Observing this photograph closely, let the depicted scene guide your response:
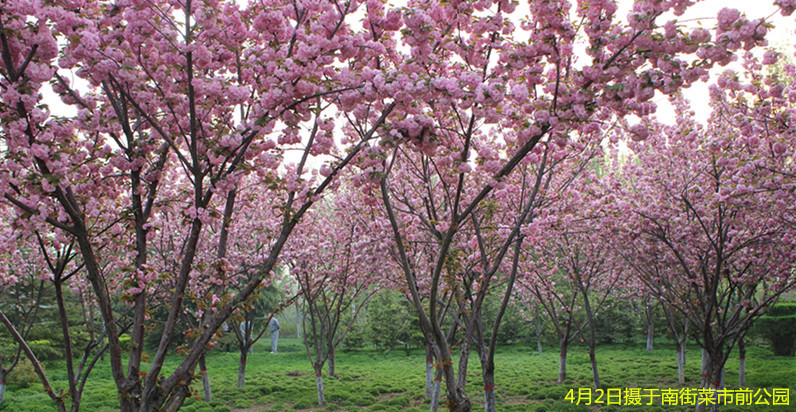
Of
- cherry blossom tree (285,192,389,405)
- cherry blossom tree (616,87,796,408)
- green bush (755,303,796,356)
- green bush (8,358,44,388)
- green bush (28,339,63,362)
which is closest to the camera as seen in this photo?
cherry blossom tree (616,87,796,408)

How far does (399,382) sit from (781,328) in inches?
532

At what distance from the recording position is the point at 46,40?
8.94 ft

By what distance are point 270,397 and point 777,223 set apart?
34.2 feet

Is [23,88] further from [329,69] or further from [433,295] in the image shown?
[433,295]

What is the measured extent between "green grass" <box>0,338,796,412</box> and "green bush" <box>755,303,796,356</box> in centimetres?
62

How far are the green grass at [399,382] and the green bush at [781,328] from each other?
619 millimetres

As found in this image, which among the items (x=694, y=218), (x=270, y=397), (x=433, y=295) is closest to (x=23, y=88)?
(x=433, y=295)

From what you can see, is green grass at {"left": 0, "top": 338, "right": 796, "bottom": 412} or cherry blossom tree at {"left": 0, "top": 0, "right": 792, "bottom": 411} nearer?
cherry blossom tree at {"left": 0, "top": 0, "right": 792, "bottom": 411}

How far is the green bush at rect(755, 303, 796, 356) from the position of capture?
16.8 m

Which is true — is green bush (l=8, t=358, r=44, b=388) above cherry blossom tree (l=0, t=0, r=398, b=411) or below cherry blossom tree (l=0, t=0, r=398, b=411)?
below

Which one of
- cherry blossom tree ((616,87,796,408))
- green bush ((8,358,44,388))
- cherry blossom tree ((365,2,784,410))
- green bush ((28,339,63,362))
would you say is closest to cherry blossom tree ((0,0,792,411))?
cherry blossom tree ((365,2,784,410))

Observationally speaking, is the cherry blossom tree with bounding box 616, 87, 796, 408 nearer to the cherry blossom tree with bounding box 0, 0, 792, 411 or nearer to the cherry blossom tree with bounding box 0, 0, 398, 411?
the cherry blossom tree with bounding box 0, 0, 792, 411

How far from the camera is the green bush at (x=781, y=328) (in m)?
16.8

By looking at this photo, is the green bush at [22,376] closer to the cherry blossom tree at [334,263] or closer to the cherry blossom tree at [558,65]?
the cherry blossom tree at [334,263]
